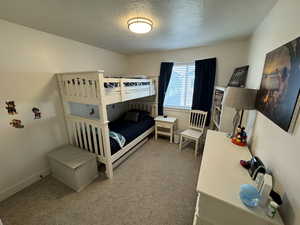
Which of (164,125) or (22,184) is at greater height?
(164,125)

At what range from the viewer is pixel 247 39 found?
7.88 feet

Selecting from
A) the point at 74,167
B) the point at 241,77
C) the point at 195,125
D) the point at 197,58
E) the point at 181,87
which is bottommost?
the point at 74,167

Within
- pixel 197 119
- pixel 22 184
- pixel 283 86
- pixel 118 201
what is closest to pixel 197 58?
pixel 197 119

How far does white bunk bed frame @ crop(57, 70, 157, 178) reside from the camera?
179 centimetres

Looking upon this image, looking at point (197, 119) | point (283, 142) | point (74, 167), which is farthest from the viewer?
point (197, 119)

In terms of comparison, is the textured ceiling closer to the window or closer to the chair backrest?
the window

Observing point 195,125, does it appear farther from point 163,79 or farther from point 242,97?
point 242,97

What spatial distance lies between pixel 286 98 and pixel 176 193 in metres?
1.71

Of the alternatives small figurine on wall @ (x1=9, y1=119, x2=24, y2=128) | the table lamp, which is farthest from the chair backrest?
small figurine on wall @ (x1=9, y1=119, x2=24, y2=128)

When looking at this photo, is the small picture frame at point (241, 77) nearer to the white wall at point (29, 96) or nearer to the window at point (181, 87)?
the window at point (181, 87)

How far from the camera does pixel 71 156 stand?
6.48 feet

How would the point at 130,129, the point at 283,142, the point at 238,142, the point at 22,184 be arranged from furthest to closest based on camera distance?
the point at 130,129 → the point at 22,184 → the point at 238,142 → the point at 283,142

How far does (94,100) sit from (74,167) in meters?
0.99

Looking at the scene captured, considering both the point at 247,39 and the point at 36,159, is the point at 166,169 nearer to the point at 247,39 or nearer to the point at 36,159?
the point at 36,159
